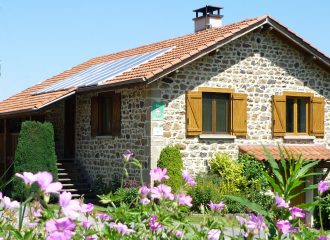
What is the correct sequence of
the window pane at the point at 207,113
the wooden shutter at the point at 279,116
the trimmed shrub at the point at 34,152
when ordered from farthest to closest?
the wooden shutter at the point at 279,116 < the trimmed shrub at the point at 34,152 < the window pane at the point at 207,113

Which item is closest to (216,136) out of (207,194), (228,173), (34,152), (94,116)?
(228,173)

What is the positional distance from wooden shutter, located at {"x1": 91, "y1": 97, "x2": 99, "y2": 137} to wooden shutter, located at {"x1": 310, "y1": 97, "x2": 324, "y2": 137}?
6.80m

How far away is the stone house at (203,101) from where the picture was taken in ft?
57.3

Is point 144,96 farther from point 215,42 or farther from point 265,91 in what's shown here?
point 265,91

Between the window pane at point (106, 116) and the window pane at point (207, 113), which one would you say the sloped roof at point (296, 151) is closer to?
the window pane at point (207, 113)

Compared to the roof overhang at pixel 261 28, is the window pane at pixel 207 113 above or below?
below

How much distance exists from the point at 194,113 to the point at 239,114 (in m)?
1.65

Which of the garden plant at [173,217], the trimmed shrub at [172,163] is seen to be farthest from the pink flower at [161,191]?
the trimmed shrub at [172,163]

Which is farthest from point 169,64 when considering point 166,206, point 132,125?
point 166,206

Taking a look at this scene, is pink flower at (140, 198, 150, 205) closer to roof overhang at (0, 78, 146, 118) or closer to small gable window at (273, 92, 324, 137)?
roof overhang at (0, 78, 146, 118)

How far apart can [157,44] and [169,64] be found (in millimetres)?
5546

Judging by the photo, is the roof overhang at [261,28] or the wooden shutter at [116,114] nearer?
the roof overhang at [261,28]

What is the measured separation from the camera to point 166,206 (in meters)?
3.56

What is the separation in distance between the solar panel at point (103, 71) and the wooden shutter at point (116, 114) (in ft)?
2.14
